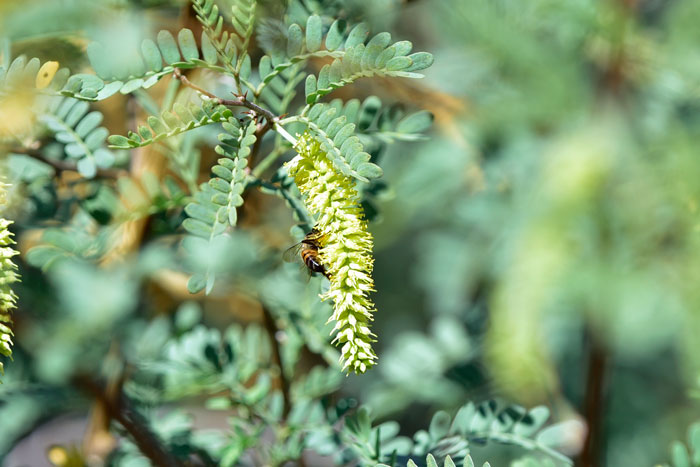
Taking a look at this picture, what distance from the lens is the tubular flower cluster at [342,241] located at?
1.74 feet

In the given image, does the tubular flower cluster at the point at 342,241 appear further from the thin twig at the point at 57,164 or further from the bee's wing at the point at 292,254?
the thin twig at the point at 57,164

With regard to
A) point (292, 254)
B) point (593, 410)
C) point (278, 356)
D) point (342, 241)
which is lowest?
point (593, 410)

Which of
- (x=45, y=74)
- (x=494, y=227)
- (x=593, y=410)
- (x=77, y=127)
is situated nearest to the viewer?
(x=45, y=74)

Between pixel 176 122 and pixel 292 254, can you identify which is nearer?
pixel 176 122

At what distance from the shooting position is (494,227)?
51.1 inches

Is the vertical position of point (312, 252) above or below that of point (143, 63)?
below

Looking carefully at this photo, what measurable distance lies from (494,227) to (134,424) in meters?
0.73

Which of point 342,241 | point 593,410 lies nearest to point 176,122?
point 342,241

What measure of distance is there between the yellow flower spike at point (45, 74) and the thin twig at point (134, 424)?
Result: 43cm

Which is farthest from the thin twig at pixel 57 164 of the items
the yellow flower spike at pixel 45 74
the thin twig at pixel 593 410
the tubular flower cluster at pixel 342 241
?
the thin twig at pixel 593 410

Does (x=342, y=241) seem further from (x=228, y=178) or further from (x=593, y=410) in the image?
(x=593, y=410)

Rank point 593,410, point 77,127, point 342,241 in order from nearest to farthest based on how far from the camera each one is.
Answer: point 342,241 → point 77,127 → point 593,410

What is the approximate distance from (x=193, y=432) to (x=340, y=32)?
580 mm

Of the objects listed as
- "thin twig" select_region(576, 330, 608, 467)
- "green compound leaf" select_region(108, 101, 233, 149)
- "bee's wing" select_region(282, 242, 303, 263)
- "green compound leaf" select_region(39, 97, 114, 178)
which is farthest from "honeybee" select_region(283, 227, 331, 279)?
"thin twig" select_region(576, 330, 608, 467)
